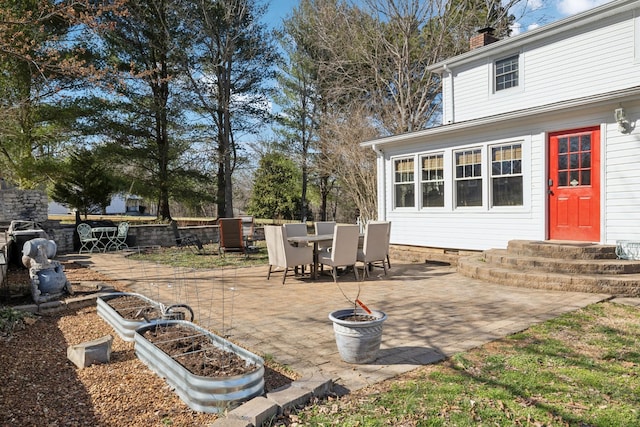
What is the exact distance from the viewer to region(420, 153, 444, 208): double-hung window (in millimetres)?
9164

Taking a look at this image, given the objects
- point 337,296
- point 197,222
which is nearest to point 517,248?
point 337,296

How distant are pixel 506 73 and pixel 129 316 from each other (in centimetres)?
1006

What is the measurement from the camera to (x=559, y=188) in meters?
7.27

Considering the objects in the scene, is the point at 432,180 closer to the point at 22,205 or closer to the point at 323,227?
the point at 323,227

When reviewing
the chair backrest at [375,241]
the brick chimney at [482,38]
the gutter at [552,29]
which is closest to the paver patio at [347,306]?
the chair backrest at [375,241]

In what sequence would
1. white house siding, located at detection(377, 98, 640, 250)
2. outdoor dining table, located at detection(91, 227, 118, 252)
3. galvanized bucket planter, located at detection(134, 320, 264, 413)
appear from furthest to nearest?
outdoor dining table, located at detection(91, 227, 118, 252) < white house siding, located at detection(377, 98, 640, 250) < galvanized bucket planter, located at detection(134, 320, 264, 413)

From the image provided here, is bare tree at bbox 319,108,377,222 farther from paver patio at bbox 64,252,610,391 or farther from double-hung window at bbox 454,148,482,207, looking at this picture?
paver patio at bbox 64,252,610,391

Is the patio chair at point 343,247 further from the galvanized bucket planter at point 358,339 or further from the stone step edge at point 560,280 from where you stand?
the galvanized bucket planter at point 358,339

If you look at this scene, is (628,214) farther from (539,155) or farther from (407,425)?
(407,425)

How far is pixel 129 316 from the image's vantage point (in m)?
4.32

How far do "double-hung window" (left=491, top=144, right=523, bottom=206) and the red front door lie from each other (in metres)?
0.60

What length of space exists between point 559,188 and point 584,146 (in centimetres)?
81

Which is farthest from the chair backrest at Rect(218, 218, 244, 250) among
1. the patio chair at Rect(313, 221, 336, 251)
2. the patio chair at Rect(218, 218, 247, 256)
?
the patio chair at Rect(313, 221, 336, 251)

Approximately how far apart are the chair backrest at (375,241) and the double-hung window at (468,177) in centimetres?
248
